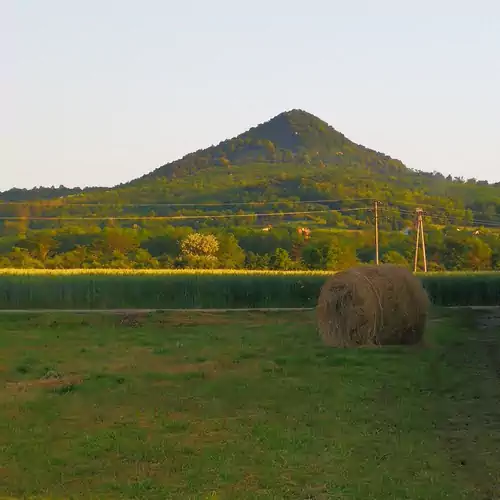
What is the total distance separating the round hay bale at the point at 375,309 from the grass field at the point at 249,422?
39.5 inches

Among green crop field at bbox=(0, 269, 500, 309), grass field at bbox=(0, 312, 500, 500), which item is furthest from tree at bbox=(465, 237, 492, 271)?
grass field at bbox=(0, 312, 500, 500)

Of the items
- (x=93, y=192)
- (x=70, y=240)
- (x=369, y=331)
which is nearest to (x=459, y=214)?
(x=70, y=240)

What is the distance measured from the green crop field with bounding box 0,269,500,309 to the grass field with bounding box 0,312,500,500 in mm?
19954

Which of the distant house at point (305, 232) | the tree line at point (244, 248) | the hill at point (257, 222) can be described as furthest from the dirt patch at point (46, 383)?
the distant house at point (305, 232)

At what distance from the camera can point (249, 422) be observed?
40.1 feet

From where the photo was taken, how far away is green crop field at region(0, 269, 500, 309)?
140 ft

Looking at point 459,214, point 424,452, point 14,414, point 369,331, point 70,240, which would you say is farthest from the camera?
point 459,214

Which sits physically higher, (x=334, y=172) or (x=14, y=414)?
(x=334, y=172)

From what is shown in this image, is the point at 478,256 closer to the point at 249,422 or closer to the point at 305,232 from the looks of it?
the point at 305,232

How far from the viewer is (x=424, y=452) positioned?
10328mm

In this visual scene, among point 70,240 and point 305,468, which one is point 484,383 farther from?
point 70,240

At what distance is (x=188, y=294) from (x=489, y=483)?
116ft

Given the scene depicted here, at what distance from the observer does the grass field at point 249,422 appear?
355 inches

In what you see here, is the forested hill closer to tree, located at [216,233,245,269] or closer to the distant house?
the distant house
